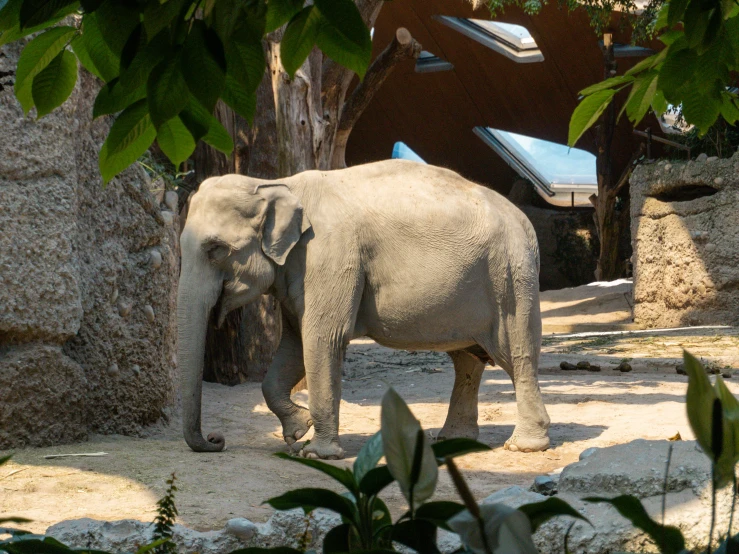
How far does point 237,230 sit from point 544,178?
2188 centimetres

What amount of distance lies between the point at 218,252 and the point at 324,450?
4.01 ft

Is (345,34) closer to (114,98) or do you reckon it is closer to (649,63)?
(114,98)

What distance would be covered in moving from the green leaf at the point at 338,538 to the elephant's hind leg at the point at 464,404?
4515 mm

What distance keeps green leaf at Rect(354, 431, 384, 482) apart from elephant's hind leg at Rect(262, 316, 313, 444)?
14.0 feet

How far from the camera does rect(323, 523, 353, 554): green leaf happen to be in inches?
42.3

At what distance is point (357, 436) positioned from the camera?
230 inches

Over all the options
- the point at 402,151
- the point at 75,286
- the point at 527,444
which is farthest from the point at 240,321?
the point at 402,151

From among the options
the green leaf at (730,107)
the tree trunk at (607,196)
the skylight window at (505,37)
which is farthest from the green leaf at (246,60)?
the skylight window at (505,37)

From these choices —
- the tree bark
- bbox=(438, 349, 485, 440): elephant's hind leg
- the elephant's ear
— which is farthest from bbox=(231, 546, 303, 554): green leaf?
the tree bark

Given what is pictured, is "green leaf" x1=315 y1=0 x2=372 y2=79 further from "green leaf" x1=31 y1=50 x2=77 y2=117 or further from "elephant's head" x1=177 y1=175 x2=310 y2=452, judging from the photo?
"elephant's head" x1=177 y1=175 x2=310 y2=452

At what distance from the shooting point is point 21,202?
4.95 m

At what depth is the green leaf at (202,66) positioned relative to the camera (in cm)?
128

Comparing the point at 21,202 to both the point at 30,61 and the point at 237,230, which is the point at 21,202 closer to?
the point at 237,230

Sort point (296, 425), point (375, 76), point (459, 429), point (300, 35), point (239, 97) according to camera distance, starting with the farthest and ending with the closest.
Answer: point (375, 76) → point (459, 429) → point (296, 425) → point (239, 97) → point (300, 35)
